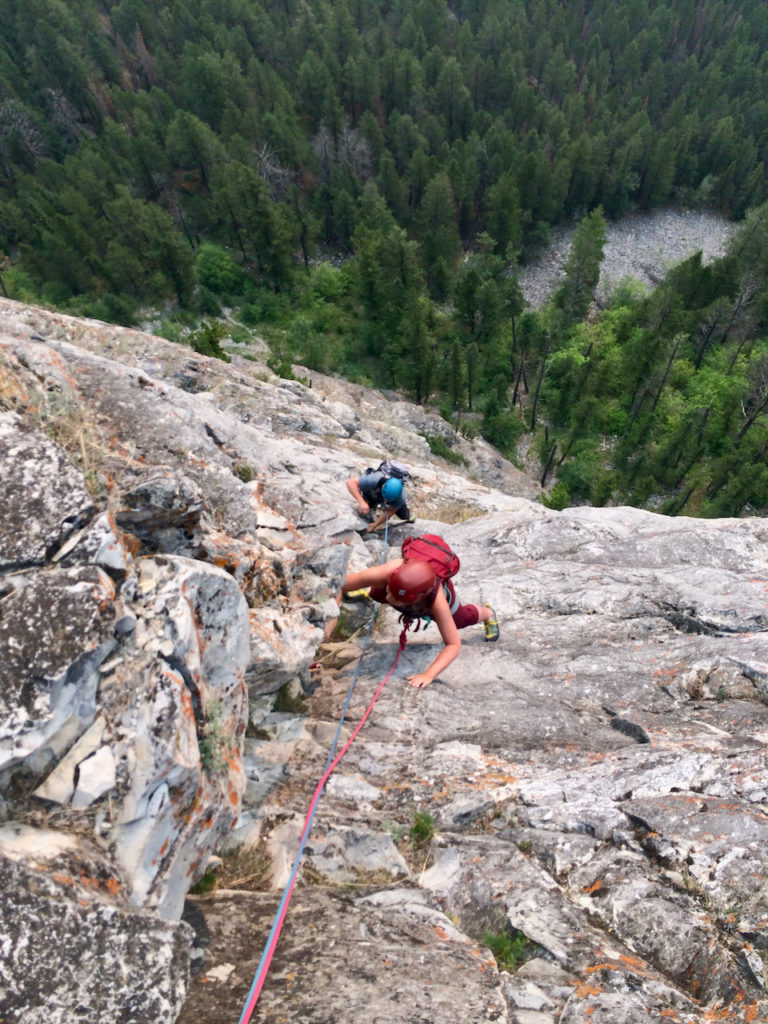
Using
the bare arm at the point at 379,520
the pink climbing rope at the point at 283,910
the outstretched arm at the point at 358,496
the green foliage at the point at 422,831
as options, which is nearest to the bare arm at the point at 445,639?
the pink climbing rope at the point at 283,910

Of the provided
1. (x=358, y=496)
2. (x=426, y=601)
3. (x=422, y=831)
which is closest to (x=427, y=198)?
(x=358, y=496)

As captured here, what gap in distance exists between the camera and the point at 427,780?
18.7 ft

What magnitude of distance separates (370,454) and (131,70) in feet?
308

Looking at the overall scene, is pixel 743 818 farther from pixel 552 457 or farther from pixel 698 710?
pixel 552 457

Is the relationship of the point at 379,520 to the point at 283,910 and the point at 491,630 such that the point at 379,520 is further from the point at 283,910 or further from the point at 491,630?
the point at 283,910

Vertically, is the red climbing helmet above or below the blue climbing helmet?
above

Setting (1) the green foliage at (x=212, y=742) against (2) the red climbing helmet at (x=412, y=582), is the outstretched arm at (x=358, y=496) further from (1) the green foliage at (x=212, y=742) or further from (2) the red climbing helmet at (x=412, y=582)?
(1) the green foliage at (x=212, y=742)

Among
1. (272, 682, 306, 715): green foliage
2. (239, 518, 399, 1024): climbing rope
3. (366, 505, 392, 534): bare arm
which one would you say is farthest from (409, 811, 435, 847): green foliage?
(366, 505, 392, 534): bare arm

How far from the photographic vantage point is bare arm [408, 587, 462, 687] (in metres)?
6.93

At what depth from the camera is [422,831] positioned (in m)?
5.08

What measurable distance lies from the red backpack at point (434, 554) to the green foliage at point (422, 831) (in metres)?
2.74

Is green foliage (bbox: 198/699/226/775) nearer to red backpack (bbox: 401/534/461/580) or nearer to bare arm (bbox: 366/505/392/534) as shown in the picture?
red backpack (bbox: 401/534/461/580)

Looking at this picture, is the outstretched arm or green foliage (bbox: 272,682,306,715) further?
the outstretched arm

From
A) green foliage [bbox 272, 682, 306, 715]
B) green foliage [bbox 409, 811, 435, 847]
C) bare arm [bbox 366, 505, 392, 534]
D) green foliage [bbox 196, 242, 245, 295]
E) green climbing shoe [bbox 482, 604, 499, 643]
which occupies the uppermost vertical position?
green foliage [bbox 409, 811, 435, 847]
